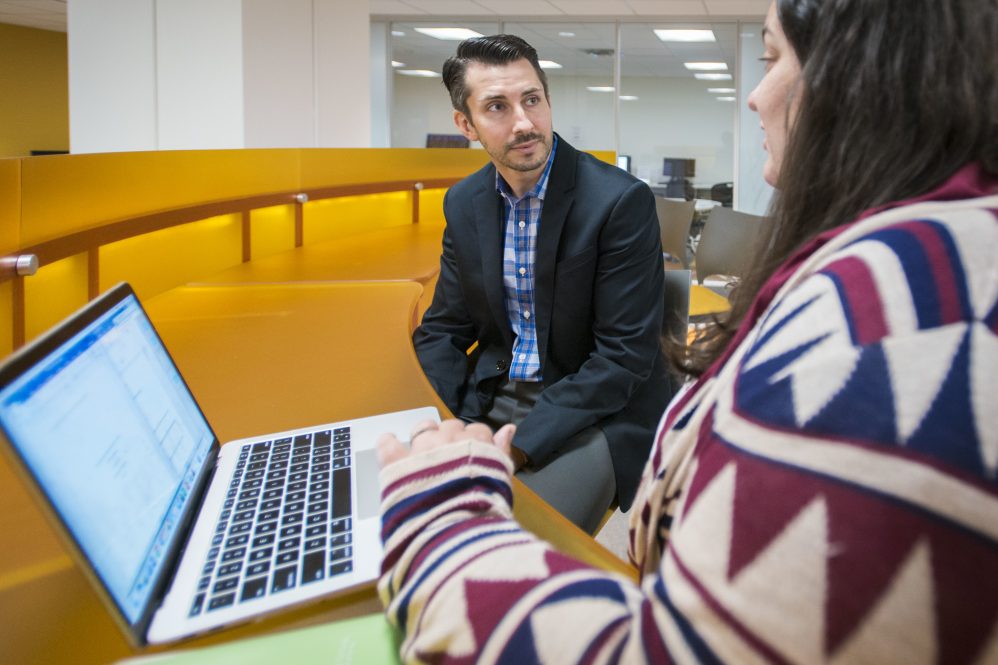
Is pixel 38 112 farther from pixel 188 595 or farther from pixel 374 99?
pixel 188 595

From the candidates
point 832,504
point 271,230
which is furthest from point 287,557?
point 271,230

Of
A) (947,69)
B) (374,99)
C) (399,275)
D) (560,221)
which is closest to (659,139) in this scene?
(374,99)

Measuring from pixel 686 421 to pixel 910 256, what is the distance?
273 mm

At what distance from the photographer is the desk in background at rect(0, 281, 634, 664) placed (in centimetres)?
69

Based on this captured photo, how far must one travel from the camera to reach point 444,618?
22.1 inches

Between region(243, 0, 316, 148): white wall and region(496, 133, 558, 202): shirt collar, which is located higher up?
region(243, 0, 316, 148): white wall

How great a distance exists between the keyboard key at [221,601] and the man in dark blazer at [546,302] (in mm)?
874

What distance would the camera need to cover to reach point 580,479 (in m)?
1.55

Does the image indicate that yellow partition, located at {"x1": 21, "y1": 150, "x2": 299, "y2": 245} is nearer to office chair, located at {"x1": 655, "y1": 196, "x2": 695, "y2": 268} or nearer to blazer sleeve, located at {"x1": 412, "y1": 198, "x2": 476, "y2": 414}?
blazer sleeve, located at {"x1": 412, "y1": 198, "x2": 476, "y2": 414}

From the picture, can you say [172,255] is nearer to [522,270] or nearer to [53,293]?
[53,293]

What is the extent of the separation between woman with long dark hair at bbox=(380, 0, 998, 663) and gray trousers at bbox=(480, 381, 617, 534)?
2.56 ft

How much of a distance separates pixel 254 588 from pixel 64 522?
0.62 feet

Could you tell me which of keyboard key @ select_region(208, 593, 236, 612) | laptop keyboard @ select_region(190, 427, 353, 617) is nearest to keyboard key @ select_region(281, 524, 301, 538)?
laptop keyboard @ select_region(190, 427, 353, 617)

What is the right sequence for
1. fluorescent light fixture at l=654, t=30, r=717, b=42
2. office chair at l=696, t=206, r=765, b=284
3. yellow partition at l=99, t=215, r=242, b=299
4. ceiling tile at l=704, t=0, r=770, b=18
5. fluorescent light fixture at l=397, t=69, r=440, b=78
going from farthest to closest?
fluorescent light fixture at l=397, t=69, r=440, b=78, fluorescent light fixture at l=654, t=30, r=717, b=42, ceiling tile at l=704, t=0, r=770, b=18, office chair at l=696, t=206, r=765, b=284, yellow partition at l=99, t=215, r=242, b=299
